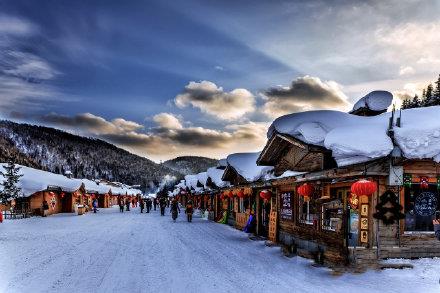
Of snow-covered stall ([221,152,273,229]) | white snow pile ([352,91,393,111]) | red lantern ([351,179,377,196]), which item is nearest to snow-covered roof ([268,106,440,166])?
red lantern ([351,179,377,196])

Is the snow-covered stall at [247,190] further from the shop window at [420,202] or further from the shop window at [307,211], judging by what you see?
the shop window at [420,202]

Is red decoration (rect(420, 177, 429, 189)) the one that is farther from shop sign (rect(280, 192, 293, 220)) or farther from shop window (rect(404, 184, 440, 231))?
shop sign (rect(280, 192, 293, 220))

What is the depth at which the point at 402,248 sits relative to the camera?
11.4m

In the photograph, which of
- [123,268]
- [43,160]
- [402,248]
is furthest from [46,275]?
[43,160]

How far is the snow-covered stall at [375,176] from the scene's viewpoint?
10617mm

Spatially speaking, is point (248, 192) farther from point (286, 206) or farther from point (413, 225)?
point (413, 225)

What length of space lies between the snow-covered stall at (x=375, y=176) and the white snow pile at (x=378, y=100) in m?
2.49

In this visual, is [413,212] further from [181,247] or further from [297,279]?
[181,247]

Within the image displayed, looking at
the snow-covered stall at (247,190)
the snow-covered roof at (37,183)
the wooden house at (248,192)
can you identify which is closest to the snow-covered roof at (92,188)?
the snow-covered roof at (37,183)

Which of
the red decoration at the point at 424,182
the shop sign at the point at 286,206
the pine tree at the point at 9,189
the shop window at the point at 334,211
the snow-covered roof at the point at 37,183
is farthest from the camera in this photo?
the snow-covered roof at the point at 37,183

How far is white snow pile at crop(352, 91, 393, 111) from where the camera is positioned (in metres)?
15.6

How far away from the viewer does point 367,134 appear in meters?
11.0

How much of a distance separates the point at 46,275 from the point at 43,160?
18204 centimetres

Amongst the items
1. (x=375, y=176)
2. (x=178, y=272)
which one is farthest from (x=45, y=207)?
(x=375, y=176)
